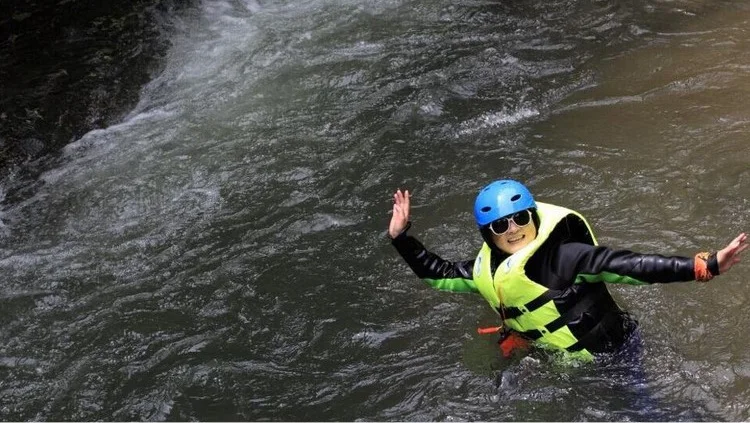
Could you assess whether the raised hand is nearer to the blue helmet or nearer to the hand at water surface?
the blue helmet

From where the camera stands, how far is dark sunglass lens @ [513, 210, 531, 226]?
3.82m

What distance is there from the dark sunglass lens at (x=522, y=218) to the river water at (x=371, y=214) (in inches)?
33.8

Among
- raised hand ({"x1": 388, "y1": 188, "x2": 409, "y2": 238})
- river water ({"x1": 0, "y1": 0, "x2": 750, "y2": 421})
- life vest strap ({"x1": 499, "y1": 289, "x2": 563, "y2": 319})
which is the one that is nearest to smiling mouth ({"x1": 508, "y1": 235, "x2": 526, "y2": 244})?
life vest strap ({"x1": 499, "y1": 289, "x2": 563, "y2": 319})

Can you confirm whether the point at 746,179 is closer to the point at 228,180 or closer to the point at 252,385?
the point at 252,385

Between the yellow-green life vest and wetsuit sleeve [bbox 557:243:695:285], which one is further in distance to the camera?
the yellow-green life vest

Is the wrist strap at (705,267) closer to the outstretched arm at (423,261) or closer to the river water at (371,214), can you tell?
the river water at (371,214)

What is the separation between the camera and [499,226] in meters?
3.84

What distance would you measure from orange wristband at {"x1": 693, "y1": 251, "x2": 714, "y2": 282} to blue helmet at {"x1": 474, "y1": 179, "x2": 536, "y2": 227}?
913mm

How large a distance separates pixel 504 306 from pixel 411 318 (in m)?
0.97

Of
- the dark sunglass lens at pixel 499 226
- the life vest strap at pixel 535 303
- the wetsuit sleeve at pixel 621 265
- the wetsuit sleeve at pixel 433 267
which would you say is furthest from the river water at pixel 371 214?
the dark sunglass lens at pixel 499 226

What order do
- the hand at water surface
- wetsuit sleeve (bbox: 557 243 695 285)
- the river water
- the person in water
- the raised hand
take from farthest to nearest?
the river water → the raised hand → the person in water → wetsuit sleeve (bbox: 557 243 695 285) → the hand at water surface

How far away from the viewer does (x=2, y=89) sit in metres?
9.27

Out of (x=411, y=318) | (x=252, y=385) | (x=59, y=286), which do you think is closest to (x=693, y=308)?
(x=411, y=318)

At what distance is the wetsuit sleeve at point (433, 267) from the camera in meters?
4.06
